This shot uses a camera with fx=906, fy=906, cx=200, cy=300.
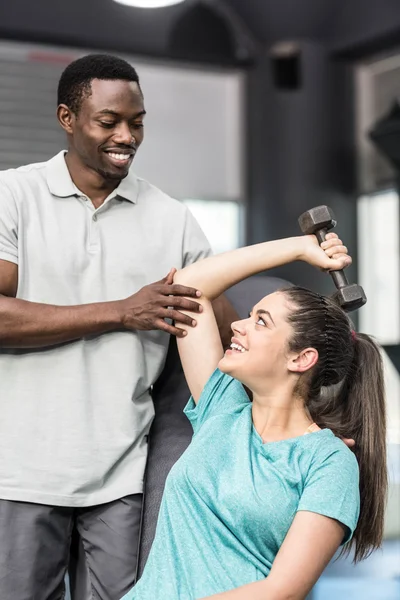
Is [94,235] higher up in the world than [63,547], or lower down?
higher up

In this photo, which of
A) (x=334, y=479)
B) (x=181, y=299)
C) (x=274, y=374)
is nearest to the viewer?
(x=334, y=479)

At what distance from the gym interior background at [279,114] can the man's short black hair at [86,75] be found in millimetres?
3462

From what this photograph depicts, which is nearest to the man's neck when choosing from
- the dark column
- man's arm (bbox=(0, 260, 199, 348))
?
man's arm (bbox=(0, 260, 199, 348))

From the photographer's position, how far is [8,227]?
1.82 m

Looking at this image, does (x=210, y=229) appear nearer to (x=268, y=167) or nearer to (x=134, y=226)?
(x=268, y=167)

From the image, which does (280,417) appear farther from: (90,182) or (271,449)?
(90,182)

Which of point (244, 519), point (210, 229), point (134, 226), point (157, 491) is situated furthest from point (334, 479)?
point (210, 229)

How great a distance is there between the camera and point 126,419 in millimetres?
1844

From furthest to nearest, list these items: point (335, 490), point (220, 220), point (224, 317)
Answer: point (220, 220), point (224, 317), point (335, 490)

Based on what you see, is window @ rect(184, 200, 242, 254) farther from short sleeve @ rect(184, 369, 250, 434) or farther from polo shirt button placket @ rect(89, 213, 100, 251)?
short sleeve @ rect(184, 369, 250, 434)

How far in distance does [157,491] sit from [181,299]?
40 centimetres

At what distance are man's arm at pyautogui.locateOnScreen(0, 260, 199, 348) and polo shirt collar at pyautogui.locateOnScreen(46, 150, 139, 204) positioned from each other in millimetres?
192

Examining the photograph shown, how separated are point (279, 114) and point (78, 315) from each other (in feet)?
13.3

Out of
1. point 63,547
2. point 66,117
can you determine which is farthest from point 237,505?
point 66,117
